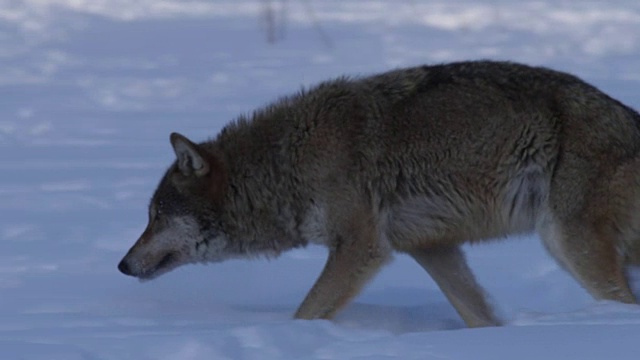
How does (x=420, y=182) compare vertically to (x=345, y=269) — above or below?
above

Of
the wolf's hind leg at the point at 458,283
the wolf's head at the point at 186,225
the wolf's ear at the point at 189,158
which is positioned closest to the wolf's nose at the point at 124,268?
the wolf's head at the point at 186,225

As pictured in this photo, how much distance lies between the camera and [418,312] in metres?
6.06

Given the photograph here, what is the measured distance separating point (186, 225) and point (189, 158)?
344 millimetres

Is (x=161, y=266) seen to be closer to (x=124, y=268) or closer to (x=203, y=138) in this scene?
(x=124, y=268)

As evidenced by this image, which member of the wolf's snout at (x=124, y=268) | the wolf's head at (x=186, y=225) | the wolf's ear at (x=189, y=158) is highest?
the wolf's ear at (x=189, y=158)

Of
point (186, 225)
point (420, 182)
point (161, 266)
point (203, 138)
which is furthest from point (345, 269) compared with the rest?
point (203, 138)

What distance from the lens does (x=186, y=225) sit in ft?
19.7

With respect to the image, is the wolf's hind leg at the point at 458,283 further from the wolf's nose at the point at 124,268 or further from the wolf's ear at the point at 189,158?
the wolf's nose at the point at 124,268

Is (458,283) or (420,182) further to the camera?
(458,283)

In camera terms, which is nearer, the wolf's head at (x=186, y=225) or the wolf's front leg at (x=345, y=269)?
the wolf's front leg at (x=345, y=269)

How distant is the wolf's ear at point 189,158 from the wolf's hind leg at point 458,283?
1132 mm

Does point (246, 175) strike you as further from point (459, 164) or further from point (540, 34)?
point (540, 34)

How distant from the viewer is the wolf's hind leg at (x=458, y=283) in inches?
234

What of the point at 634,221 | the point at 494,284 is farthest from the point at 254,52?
the point at 634,221
